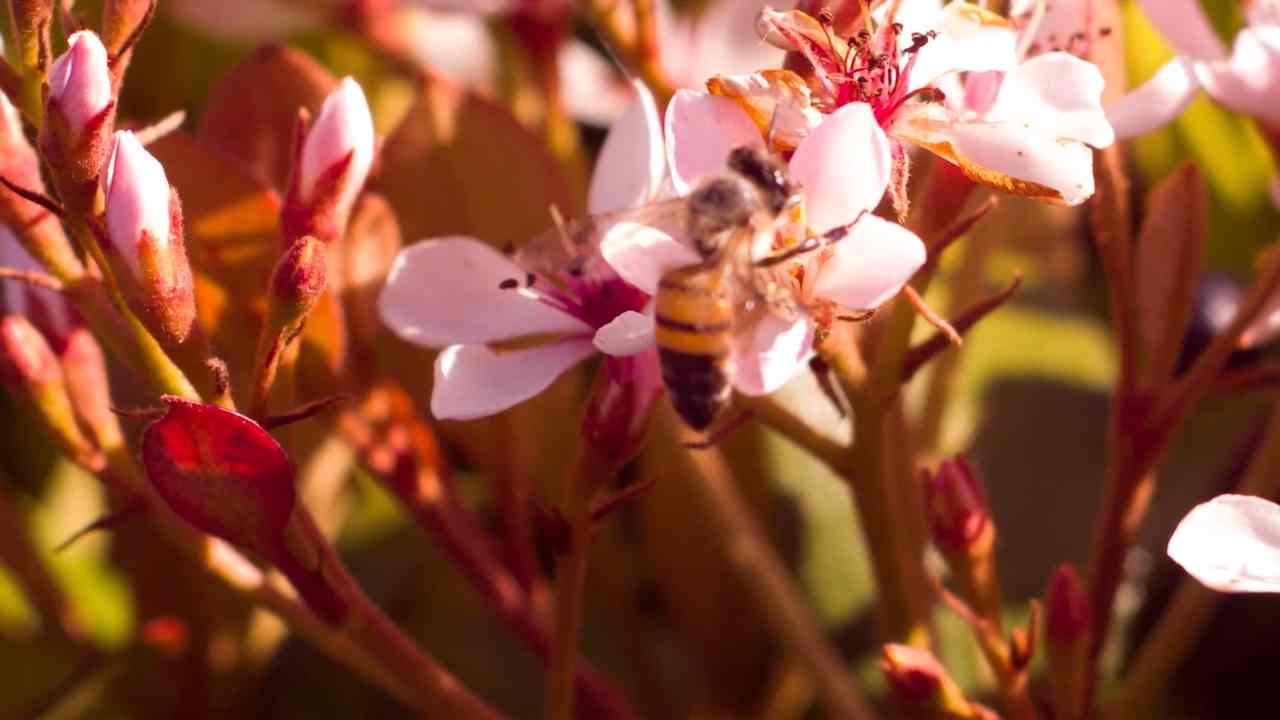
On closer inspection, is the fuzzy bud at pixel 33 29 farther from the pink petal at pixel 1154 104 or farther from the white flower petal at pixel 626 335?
the pink petal at pixel 1154 104

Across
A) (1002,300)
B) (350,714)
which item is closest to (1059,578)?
(1002,300)

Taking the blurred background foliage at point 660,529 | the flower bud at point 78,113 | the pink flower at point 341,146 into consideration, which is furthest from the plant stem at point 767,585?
the flower bud at point 78,113

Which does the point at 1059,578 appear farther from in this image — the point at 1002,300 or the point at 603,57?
the point at 603,57

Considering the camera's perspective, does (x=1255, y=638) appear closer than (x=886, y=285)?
No

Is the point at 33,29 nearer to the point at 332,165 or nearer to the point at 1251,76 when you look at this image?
the point at 332,165

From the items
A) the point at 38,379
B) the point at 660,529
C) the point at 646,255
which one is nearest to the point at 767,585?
the point at 660,529

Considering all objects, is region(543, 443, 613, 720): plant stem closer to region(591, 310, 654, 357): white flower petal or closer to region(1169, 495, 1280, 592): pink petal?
region(591, 310, 654, 357): white flower petal
